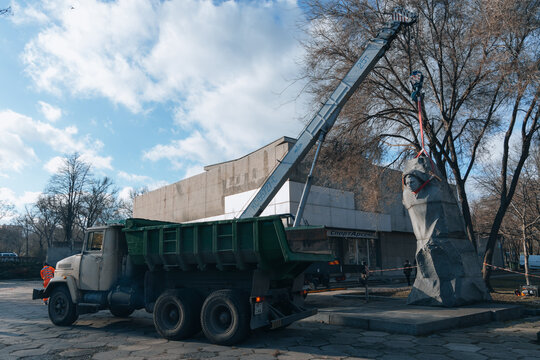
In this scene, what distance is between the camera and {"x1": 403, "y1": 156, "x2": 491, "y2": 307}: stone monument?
1141 cm

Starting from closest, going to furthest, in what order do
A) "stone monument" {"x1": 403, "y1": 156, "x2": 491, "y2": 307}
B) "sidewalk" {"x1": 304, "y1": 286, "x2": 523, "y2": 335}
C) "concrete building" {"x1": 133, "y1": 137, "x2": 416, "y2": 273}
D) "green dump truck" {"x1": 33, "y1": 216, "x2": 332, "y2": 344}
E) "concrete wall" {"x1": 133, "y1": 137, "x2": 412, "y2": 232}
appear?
"green dump truck" {"x1": 33, "y1": 216, "x2": 332, "y2": 344}
"sidewalk" {"x1": 304, "y1": 286, "x2": 523, "y2": 335}
"stone monument" {"x1": 403, "y1": 156, "x2": 491, "y2": 307}
"concrete wall" {"x1": 133, "y1": 137, "x2": 412, "y2": 232}
"concrete building" {"x1": 133, "y1": 137, "x2": 416, "y2": 273}

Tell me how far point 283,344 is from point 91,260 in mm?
5422

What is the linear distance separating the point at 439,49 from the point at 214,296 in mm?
12694

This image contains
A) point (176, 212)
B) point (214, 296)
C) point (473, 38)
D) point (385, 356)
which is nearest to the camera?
point (385, 356)

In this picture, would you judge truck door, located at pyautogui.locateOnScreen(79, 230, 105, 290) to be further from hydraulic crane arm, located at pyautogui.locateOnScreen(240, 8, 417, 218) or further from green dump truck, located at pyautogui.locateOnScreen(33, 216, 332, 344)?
hydraulic crane arm, located at pyautogui.locateOnScreen(240, 8, 417, 218)

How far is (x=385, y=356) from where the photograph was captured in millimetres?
6461

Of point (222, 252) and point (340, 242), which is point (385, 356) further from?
point (340, 242)

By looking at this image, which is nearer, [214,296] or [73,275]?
[214,296]

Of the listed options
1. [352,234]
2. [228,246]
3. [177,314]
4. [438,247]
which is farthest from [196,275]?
[352,234]

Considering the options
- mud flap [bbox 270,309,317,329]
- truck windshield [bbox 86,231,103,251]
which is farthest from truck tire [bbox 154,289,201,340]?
truck windshield [bbox 86,231,103,251]

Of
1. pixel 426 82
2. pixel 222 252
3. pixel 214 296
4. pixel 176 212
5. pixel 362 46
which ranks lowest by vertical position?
pixel 214 296

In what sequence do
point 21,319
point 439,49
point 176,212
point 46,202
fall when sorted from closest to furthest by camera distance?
point 21,319
point 439,49
point 176,212
point 46,202

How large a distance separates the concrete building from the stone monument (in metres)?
10.8

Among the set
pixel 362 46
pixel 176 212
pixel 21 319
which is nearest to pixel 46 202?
pixel 176 212
